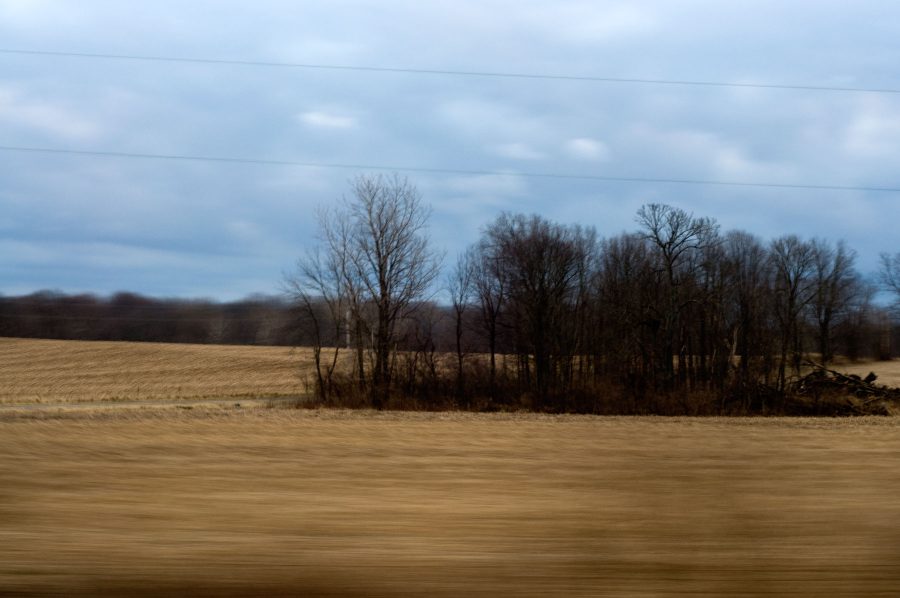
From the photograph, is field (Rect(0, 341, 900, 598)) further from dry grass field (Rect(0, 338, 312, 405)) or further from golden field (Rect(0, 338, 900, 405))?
dry grass field (Rect(0, 338, 312, 405))

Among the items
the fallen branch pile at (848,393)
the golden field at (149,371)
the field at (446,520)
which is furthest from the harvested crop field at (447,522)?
the golden field at (149,371)

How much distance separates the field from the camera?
496cm

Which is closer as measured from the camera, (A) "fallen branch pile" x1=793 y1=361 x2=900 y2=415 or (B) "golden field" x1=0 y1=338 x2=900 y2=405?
(A) "fallen branch pile" x1=793 y1=361 x2=900 y2=415

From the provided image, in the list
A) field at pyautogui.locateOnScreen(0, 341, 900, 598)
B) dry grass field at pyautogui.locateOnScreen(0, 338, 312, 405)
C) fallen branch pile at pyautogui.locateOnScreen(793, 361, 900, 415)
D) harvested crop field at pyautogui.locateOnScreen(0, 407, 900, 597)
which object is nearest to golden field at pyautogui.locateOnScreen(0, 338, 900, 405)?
dry grass field at pyautogui.locateOnScreen(0, 338, 312, 405)

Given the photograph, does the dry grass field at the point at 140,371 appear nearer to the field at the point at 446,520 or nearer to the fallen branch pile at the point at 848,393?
the fallen branch pile at the point at 848,393

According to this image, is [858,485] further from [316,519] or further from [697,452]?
[316,519]

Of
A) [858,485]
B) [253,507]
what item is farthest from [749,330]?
[253,507]

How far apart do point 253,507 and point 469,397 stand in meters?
34.5

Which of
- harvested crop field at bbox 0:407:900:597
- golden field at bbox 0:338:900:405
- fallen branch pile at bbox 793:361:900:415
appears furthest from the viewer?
golden field at bbox 0:338:900:405

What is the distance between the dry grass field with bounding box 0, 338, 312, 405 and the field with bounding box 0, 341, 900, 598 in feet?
127

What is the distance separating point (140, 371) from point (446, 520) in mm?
60614

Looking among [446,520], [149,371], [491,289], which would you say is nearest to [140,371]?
[149,371]

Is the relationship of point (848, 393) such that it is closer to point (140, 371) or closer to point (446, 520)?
point (446, 520)

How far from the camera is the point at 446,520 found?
680 centimetres
